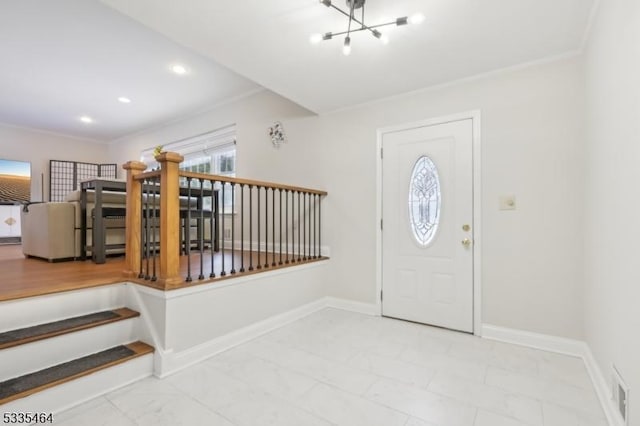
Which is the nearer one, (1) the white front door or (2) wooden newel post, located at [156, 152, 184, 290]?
(2) wooden newel post, located at [156, 152, 184, 290]

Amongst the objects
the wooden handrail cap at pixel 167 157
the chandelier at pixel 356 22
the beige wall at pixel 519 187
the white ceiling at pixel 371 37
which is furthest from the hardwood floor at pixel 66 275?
the chandelier at pixel 356 22

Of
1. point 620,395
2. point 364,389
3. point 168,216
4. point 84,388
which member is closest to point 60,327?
point 84,388

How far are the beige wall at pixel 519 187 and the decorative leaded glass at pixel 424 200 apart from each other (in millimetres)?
419

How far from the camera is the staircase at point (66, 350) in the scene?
1.58 m

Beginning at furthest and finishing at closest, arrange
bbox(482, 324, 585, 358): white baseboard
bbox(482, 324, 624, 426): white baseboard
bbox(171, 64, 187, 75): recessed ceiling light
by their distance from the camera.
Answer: bbox(171, 64, 187, 75): recessed ceiling light → bbox(482, 324, 585, 358): white baseboard → bbox(482, 324, 624, 426): white baseboard

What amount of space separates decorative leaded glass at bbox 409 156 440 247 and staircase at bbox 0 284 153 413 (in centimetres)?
250

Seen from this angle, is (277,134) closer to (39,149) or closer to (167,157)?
(167,157)

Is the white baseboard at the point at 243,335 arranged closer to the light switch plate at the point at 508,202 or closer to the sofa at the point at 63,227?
the light switch plate at the point at 508,202

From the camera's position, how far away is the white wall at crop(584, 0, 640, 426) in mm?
1298

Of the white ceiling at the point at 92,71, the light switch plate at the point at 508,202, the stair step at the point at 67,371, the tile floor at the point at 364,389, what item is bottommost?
the tile floor at the point at 364,389

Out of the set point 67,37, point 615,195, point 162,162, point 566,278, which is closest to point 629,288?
point 615,195

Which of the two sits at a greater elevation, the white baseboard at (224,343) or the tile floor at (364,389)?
the white baseboard at (224,343)

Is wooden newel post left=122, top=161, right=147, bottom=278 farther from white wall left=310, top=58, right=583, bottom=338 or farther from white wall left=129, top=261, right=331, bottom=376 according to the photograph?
white wall left=310, top=58, right=583, bottom=338

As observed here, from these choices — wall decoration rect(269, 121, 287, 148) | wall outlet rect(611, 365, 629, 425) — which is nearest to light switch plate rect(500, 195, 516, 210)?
wall outlet rect(611, 365, 629, 425)
